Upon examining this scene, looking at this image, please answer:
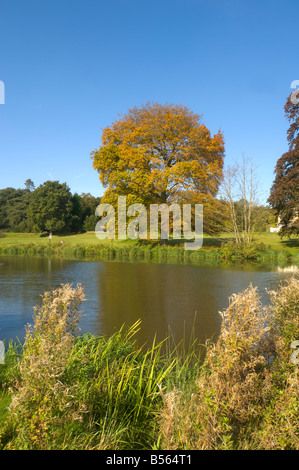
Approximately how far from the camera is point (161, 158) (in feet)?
85.7

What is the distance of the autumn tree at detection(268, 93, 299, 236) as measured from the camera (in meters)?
23.8

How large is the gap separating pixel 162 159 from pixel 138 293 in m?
16.8

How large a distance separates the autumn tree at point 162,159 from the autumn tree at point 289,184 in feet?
13.5

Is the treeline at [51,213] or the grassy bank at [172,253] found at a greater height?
the treeline at [51,213]

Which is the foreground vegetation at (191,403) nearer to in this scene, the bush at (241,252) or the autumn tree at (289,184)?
the bush at (241,252)

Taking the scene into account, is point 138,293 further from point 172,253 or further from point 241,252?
point 241,252

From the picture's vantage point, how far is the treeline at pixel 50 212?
43.8 meters

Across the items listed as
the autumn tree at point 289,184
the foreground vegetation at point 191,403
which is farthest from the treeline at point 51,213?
the foreground vegetation at point 191,403

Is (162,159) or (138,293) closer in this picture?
(138,293)

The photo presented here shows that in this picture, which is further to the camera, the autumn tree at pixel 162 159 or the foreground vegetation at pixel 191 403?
the autumn tree at pixel 162 159

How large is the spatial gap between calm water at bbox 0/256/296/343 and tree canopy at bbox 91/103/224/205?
24.8 feet

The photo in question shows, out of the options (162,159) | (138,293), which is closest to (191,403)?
(138,293)

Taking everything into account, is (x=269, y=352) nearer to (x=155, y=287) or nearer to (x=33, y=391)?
(x=33, y=391)

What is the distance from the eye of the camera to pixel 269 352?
302cm
